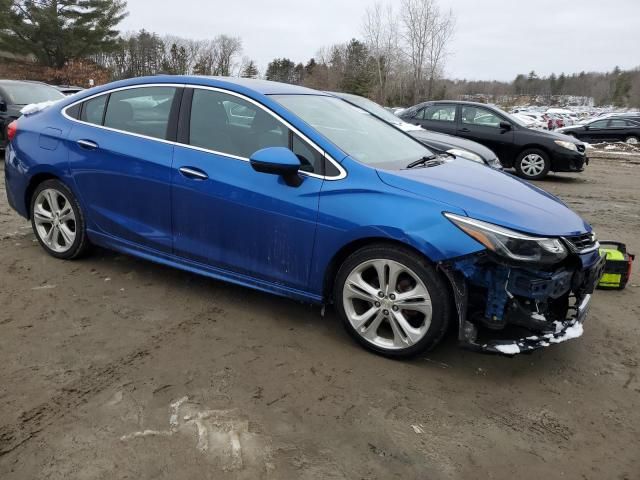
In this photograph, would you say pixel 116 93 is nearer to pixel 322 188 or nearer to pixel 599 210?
pixel 322 188

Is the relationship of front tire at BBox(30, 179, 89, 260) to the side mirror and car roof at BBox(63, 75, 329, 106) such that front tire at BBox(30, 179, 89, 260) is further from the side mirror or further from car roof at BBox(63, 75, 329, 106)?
the side mirror

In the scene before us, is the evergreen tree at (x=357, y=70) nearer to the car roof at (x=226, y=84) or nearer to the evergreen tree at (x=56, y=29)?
the evergreen tree at (x=56, y=29)

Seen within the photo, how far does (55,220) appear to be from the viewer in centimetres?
459

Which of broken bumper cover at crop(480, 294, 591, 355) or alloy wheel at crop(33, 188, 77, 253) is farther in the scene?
alloy wheel at crop(33, 188, 77, 253)

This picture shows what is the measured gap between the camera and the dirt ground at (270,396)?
235 cm

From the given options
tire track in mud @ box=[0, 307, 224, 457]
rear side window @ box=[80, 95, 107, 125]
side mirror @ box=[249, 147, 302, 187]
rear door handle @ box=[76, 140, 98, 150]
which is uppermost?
rear side window @ box=[80, 95, 107, 125]

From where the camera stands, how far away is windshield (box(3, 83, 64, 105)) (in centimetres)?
1018

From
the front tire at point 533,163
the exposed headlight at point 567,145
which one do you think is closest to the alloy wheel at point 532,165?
the front tire at point 533,163

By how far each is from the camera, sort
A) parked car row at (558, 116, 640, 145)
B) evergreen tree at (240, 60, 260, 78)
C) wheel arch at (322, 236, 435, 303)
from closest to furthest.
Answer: wheel arch at (322, 236, 435, 303) < parked car row at (558, 116, 640, 145) < evergreen tree at (240, 60, 260, 78)

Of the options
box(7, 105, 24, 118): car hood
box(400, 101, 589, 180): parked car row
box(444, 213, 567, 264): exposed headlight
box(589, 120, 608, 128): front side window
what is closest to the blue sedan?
box(444, 213, 567, 264): exposed headlight

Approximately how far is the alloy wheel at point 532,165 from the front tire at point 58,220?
9.40m

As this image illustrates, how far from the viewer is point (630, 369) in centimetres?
329

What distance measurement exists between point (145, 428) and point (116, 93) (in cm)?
281

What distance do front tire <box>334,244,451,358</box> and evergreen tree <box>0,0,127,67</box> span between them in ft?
161
